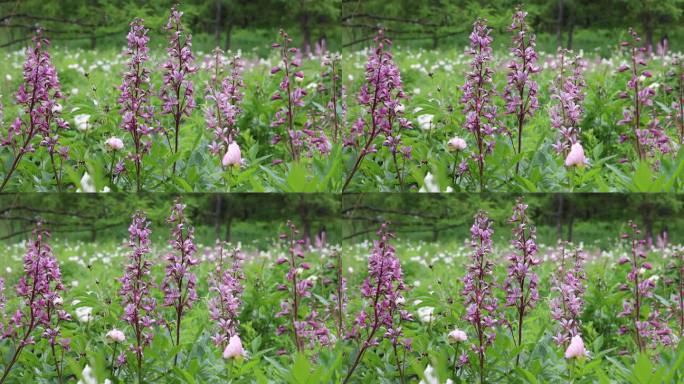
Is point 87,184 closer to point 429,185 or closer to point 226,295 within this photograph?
point 226,295

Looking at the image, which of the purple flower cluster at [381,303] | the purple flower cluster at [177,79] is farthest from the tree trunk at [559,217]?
the purple flower cluster at [177,79]

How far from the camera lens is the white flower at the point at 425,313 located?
4.27 metres

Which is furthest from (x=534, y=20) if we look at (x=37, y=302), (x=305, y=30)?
(x=37, y=302)

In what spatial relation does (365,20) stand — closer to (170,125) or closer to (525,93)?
(525,93)

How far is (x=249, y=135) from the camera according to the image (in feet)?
14.2

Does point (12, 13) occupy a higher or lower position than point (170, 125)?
higher

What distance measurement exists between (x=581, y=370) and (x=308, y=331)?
1552 millimetres

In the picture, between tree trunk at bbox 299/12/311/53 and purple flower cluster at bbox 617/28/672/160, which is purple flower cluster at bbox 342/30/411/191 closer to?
tree trunk at bbox 299/12/311/53

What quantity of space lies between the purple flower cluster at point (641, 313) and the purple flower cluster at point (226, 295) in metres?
2.21

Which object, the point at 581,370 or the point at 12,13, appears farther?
the point at 12,13

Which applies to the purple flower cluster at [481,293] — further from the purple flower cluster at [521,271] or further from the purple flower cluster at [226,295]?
the purple flower cluster at [226,295]

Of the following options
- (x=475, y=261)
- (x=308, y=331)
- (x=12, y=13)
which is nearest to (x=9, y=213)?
(x=12, y=13)

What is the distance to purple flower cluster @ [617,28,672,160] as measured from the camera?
13.7 ft

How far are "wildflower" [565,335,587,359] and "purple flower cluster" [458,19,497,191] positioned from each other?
98 cm
